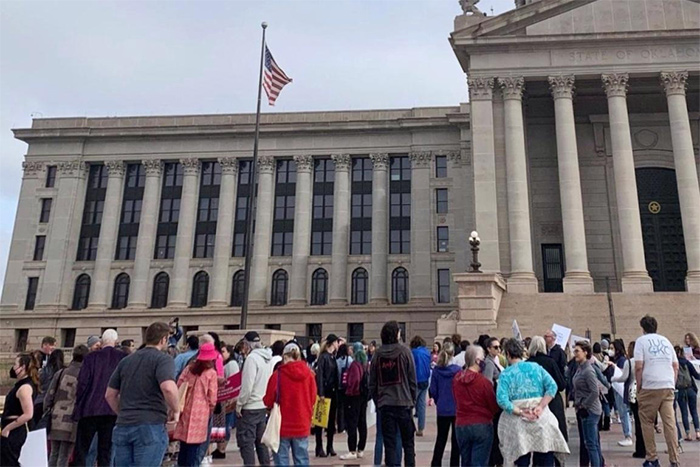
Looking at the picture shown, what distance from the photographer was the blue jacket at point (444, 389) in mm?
8945

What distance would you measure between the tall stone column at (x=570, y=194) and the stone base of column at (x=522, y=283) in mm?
1896

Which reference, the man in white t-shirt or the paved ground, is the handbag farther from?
the man in white t-shirt

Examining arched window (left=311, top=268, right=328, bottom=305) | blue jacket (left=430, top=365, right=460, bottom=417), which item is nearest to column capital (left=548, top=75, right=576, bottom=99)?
arched window (left=311, top=268, right=328, bottom=305)

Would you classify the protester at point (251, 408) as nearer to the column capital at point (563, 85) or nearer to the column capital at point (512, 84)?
the column capital at point (512, 84)

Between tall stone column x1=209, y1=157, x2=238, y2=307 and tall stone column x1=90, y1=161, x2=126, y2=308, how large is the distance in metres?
9.75

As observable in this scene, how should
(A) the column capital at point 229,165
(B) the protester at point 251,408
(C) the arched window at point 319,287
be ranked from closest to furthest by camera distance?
(B) the protester at point 251,408
(C) the arched window at point 319,287
(A) the column capital at point 229,165

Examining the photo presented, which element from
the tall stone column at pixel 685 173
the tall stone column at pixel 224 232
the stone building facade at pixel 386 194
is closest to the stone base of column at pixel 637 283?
the stone building facade at pixel 386 194

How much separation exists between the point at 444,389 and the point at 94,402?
532cm

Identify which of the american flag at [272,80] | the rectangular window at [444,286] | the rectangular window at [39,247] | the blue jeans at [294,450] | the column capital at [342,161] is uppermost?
the column capital at [342,161]

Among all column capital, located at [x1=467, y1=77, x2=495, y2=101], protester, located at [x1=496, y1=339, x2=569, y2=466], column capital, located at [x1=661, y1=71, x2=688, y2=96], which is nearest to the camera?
protester, located at [x1=496, y1=339, x2=569, y2=466]

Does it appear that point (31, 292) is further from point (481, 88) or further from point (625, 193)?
point (625, 193)

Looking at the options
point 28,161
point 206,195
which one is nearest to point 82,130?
point 28,161

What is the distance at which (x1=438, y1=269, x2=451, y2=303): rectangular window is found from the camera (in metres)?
46.2

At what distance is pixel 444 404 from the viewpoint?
8.98 m
